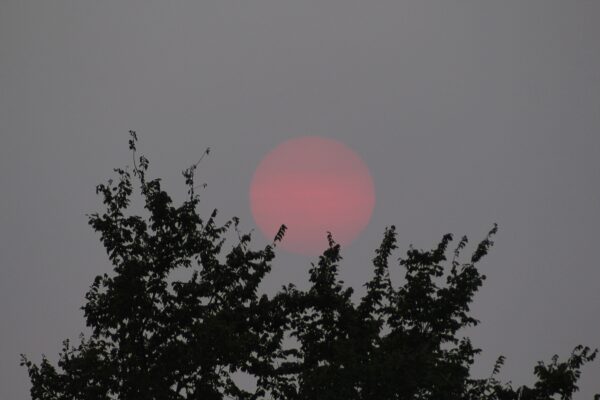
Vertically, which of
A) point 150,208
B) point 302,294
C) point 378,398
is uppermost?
point 150,208

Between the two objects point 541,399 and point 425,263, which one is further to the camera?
point 425,263

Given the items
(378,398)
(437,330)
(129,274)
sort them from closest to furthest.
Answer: (378,398) → (129,274) → (437,330)

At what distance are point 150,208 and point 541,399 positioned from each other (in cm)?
1241

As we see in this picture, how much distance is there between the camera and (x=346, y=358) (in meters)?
22.7

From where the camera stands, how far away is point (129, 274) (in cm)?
2461

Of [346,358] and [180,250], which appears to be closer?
[346,358]

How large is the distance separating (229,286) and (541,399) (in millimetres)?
9371

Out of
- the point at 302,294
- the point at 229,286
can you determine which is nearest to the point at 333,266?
the point at 302,294

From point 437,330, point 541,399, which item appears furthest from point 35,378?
point 541,399

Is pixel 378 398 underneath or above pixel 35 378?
underneath

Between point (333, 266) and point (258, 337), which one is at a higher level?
point (333, 266)

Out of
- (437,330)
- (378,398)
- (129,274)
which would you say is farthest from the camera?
(437,330)

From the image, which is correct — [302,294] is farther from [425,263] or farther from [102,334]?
[102,334]

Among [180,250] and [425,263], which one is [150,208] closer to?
[180,250]
